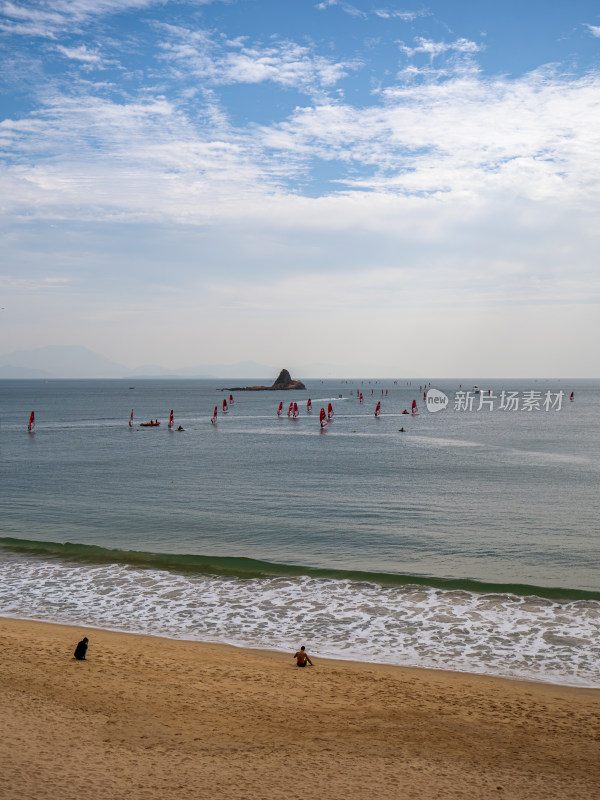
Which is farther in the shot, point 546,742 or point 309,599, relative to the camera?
point 309,599

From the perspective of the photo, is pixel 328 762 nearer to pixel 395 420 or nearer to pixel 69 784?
pixel 69 784

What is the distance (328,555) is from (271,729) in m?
14.2

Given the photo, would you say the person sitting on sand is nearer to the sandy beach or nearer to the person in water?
the sandy beach

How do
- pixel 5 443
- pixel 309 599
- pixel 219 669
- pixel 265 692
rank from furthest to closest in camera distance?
pixel 5 443 < pixel 309 599 < pixel 219 669 < pixel 265 692

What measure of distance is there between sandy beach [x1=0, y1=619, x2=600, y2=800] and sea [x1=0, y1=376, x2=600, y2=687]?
1.76 metres

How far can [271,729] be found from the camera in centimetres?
1283

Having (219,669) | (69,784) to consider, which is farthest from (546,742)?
(69,784)

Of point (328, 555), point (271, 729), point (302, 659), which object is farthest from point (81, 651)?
point (328, 555)

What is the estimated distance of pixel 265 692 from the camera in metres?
14.6

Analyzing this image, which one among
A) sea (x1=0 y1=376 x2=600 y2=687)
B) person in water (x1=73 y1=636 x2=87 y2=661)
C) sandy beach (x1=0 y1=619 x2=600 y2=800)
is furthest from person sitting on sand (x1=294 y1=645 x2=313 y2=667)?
person in water (x1=73 y1=636 x2=87 y2=661)

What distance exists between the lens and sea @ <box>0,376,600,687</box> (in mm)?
18656

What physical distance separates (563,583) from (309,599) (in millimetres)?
9415

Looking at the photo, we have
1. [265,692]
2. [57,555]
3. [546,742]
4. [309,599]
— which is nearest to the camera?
[546,742]

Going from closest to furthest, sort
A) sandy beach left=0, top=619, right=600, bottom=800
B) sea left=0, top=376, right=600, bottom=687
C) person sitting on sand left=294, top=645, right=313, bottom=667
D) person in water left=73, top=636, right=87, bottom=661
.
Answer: sandy beach left=0, top=619, right=600, bottom=800
person sitting on sand left=294, top=645, right=313, bottom=667
person in water left=73, top=636, right=87, bottom=661
sea left=0, top=376, right=600, bottom=687
